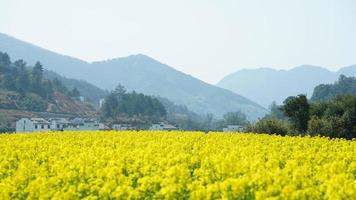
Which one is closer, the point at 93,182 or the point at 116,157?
the point at 93,182

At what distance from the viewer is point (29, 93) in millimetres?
176000

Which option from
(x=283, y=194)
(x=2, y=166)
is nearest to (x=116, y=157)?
(x=2, y=166)

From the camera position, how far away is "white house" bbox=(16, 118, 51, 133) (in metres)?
133

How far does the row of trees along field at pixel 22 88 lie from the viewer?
166 metres

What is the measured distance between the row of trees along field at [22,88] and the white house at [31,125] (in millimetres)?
27075

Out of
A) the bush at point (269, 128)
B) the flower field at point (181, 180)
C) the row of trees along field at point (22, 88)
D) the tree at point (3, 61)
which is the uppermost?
the tree at point (3, 61)

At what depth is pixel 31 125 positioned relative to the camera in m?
133

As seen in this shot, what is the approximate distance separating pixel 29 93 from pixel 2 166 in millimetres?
165557

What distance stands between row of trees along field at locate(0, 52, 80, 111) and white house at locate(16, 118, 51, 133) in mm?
27075

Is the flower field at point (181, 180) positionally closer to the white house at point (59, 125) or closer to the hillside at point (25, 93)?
the white house at point (59, 125)

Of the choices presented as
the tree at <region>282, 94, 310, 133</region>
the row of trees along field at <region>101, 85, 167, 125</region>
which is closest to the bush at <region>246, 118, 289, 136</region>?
the tree at <region>282, 94, 310, 133</region>

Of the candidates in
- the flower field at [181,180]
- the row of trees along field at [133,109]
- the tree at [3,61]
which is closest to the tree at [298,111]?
the flower field at [181,180]

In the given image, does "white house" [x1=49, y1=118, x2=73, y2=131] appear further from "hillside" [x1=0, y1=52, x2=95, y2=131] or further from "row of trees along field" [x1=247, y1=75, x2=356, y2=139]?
"row of trees along field" [x1=247, y1=75, x2=356, y2=139]

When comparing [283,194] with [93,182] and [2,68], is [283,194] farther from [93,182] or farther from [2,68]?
[2,68]
